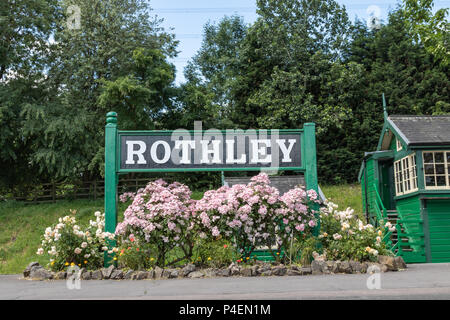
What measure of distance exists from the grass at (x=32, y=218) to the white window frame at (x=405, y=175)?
5.20m

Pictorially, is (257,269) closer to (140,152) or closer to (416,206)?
(140,152)

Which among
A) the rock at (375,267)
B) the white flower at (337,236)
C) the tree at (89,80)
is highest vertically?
the tree at (89,80)

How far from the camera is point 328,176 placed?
3073cm

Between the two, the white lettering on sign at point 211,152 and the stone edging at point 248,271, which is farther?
the white lettering on sign at point 211,152

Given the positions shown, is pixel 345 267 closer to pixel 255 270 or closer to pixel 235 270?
pixel 255 270

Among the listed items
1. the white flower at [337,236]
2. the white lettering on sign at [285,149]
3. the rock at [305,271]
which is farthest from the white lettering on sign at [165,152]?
the white flower at [337,236]

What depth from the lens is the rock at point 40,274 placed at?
342 inches

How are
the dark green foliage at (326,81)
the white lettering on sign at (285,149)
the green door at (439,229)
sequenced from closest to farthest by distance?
the white lettering on sign at (285,149), the green door at (439,229), the dark green foliage at (326,81)

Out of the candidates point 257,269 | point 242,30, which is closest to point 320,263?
point 257,269

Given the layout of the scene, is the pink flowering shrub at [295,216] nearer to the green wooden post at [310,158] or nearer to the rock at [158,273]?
the green wooden post at [310,158]

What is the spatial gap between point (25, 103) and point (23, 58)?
4001mm

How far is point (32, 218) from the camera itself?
22.6 meters

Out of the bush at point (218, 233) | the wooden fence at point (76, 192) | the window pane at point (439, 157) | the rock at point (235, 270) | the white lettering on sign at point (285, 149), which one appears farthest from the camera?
the wooden fence at point (76, 192)

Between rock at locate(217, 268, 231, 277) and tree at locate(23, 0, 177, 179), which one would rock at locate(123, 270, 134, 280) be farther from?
tree at locate(23, 0, 177, 179)
